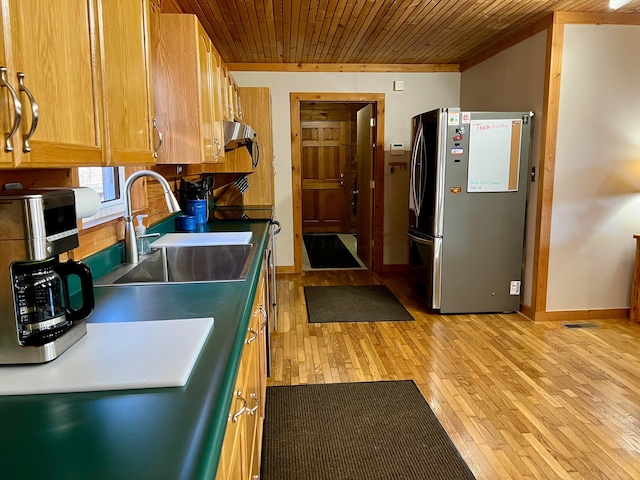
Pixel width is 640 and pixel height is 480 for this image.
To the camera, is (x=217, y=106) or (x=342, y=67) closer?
(x=217, y=106)

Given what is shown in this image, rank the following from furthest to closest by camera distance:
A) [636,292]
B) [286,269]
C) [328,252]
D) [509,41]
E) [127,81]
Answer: [328,252]
[286,269]
[509,41]
[636,292]
[127,81]

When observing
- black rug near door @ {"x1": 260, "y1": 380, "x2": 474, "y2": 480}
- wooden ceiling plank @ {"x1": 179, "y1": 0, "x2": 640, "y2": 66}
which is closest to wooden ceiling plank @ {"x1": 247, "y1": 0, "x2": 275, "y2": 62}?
wooden ceiling plank @ {"x1": 179, "y1": 0, "x2": 640, "y2": 66}

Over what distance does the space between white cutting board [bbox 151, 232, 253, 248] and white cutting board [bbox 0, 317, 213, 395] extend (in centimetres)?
130

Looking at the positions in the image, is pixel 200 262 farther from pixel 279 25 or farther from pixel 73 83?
pixel 279 25

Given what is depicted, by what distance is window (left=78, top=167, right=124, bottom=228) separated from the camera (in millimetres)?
1858

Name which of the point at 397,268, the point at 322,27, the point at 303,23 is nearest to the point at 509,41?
the point at 322,27

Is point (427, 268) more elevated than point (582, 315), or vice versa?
point (427, 268)

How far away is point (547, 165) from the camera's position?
3691mm

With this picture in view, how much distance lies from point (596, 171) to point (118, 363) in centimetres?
386

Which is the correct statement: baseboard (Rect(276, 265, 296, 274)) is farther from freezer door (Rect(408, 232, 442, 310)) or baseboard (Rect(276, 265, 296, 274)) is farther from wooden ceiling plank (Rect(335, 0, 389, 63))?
wooden ceiling plank (Rect(335, 0, 389, 63))

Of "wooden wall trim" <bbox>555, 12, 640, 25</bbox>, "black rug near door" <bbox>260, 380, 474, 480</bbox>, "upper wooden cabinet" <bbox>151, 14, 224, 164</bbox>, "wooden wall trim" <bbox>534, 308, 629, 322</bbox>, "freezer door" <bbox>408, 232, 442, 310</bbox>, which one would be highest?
"wooden wall trim" <bbox>555, 12, 640, 25</bbox>

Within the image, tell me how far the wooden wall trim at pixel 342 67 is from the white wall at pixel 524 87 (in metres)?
0.64

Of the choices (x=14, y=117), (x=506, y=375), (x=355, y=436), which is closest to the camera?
(x=14, y=117)

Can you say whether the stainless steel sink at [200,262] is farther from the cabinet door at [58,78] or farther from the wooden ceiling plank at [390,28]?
the wooden ceiling plank at [390,28]
